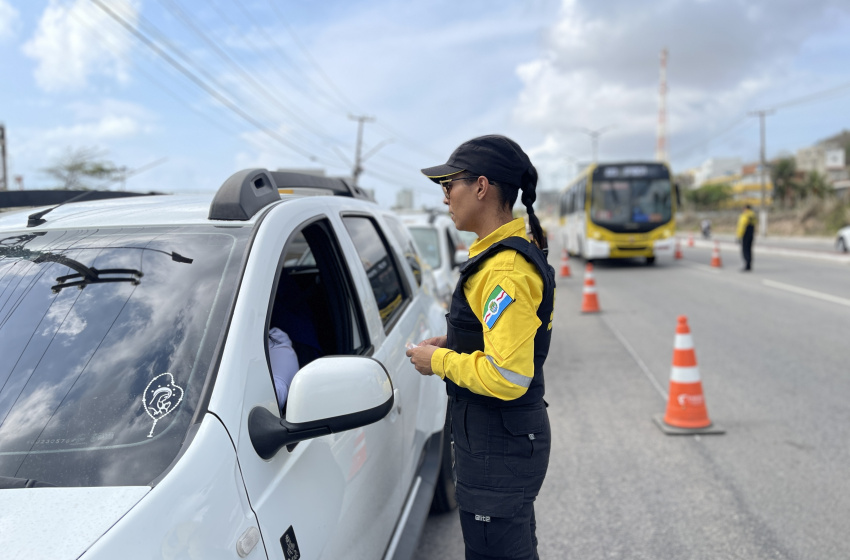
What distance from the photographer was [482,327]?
7.06ft

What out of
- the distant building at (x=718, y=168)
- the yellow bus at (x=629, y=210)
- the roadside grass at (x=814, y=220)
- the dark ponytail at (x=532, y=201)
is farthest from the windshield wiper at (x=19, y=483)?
the distant building at (x=718, y=168)

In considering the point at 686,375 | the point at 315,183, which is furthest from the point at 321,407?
the point at 686,375

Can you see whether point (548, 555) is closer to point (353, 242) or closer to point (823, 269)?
point (353, 242)

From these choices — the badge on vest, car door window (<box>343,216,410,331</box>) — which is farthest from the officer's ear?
car door window (<box>343,216,410,331</box>)

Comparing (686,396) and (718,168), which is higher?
(718,168)

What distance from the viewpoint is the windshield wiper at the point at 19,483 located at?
1452 mm

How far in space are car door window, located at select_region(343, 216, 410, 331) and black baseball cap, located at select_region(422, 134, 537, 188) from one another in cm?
87

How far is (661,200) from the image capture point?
21375 millimetres

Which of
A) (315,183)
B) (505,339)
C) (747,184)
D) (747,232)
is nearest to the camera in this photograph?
(505,339)

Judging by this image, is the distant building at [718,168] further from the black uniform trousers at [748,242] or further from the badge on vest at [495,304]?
the badge on vest at [495,304]

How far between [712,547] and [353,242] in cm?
241

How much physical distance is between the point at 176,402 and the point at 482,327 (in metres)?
0.95

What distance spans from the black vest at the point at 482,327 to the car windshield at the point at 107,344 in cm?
71

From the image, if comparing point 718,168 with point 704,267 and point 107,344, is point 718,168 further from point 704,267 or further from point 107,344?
point 107,344
